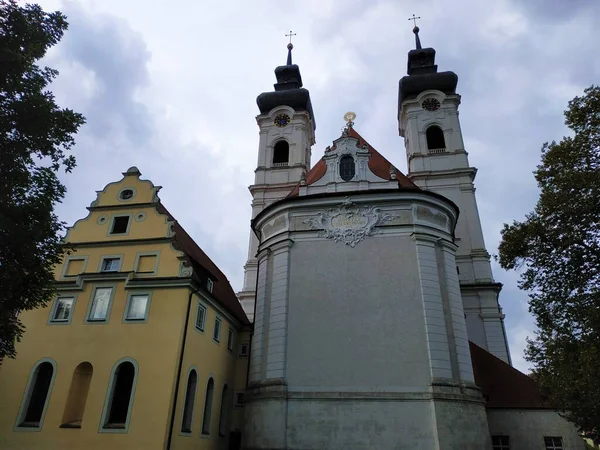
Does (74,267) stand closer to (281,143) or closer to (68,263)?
(68,263)

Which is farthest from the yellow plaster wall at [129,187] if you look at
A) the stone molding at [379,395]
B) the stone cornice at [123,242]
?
the stone molding at [379,395]

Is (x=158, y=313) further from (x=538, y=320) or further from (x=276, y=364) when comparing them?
(x=538, y=320)

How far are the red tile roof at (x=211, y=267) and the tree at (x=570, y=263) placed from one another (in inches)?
561

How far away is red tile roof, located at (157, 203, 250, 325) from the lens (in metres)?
21.8

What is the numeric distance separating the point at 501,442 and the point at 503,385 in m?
2.57

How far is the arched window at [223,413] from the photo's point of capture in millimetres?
21591

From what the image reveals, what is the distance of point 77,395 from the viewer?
1816 centimetres

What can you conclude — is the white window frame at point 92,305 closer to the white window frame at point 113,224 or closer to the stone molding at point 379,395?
the white window frame at point 113,224

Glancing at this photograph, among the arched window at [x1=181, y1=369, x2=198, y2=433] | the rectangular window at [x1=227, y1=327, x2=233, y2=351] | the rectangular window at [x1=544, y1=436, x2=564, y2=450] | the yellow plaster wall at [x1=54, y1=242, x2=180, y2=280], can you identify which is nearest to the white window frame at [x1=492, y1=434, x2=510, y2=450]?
the rectangular window at [x1=544, y1=436, x2=564, y2=450]

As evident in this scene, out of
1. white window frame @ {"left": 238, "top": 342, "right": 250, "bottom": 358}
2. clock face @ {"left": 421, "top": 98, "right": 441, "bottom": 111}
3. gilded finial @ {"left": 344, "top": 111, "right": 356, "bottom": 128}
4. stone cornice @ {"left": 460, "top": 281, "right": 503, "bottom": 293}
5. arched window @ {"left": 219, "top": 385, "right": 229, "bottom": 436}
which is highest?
clock face @ {"left": 421, "top": 98, "right": 441, "bottom": 111}

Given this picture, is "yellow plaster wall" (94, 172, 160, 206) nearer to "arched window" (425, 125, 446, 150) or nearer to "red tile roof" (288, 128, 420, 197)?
"red tile roof" (288, 128, 420, 197)

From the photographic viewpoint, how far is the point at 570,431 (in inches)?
773

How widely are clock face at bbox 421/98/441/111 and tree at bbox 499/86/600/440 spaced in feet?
76.9

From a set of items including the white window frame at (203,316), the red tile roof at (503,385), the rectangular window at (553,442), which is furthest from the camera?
the red tile roof at (503,385)
